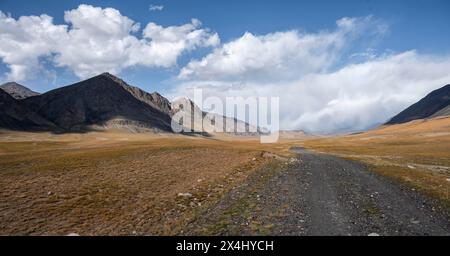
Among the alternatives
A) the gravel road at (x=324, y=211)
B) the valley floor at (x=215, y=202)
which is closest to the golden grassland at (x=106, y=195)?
the valley floor at (x=215, y=202)

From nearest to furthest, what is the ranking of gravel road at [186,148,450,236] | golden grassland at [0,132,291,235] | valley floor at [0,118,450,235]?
gravel road at [186,148,450,236]
valley floor at [0,118,450,235]
golden grassland at [0,132,291,235]

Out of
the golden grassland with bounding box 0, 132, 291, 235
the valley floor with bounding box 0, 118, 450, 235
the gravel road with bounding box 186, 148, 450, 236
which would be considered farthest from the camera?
the golden grassland with bounding box 0, 132, 291, 235

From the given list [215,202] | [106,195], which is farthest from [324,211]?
[106,195]

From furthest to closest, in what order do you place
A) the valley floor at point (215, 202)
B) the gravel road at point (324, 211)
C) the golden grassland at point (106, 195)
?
the golden grassland at point (106, 195) → the valley floor at point (215, 202) → the gravel road at point (324, 211)

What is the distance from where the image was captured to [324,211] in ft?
51.6

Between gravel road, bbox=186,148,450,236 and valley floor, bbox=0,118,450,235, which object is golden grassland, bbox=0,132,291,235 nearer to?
valley floor, bbox=0,118,450,235

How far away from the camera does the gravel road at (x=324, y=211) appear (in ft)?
42.7

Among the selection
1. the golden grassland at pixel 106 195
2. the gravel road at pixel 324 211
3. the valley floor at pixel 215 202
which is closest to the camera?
the gravel road at pixel 324 211

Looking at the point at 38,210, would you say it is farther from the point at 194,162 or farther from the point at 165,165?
the point at 194,162

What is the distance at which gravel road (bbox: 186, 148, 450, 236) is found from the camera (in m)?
13.0

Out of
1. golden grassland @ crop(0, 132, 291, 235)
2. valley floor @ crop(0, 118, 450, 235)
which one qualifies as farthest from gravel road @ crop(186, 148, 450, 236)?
golden grassland @ crop(0, 132, 291, 235)

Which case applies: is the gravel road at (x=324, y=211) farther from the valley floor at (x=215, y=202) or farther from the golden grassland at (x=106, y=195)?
the golden grassland at (x=106, y=195)

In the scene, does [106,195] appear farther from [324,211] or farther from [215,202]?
[324,211]
